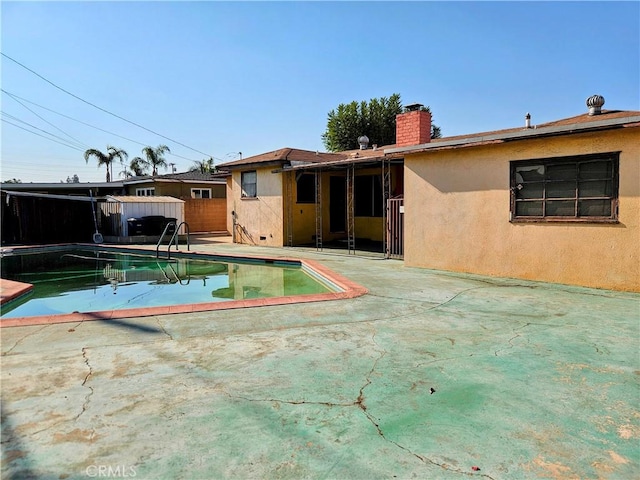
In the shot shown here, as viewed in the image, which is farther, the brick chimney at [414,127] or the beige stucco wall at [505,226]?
the brick chimney at [414,127]

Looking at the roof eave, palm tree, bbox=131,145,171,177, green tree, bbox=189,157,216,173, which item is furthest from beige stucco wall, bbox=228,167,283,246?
green tree, bbox=189,157,216,173

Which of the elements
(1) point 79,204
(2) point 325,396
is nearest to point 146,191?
(1) point 79,204

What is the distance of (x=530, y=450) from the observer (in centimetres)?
242

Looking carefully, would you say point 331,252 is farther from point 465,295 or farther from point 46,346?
point 46,346

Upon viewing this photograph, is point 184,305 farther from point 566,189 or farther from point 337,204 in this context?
point 337,204

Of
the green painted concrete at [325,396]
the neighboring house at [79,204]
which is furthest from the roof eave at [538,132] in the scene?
the neighboring house at [79,204]

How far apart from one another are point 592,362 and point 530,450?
188 centimetres

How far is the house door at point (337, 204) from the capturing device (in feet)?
56.3

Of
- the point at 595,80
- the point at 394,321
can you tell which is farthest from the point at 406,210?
the point at 595,80

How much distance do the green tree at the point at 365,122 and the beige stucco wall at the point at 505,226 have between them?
80.9 feet

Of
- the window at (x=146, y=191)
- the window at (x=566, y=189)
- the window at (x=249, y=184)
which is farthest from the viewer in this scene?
the window at (x=146, y=191)

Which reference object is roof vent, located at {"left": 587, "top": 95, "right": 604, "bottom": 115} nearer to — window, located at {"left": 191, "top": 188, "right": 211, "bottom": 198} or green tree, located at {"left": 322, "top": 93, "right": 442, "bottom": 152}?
window, located at {"left": 191, "top": 188, "right": 211, "bottom": 198}

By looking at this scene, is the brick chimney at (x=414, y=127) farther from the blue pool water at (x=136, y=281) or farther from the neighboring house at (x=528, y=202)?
the blue pool water at (x=136, y=281)

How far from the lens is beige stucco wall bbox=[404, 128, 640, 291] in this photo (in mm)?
6918
